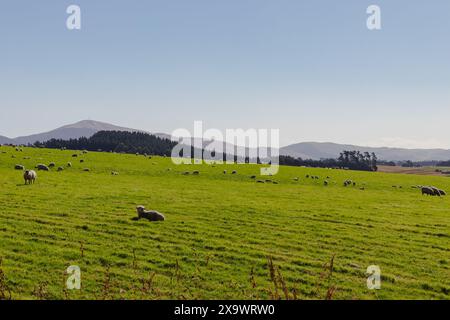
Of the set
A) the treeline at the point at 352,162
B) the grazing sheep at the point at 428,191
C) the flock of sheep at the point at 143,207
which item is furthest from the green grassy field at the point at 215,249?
the treeline at the point at 352,162

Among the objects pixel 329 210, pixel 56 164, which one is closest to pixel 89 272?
pixel 329 210

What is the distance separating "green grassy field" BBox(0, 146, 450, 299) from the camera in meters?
12.7

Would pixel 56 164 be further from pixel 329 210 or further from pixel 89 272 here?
pixel 89 272

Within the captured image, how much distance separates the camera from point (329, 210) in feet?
99.5

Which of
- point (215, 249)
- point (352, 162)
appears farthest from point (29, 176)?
point (352, 162)

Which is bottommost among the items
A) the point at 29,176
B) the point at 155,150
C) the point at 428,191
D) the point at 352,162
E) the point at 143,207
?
the point at 428,191

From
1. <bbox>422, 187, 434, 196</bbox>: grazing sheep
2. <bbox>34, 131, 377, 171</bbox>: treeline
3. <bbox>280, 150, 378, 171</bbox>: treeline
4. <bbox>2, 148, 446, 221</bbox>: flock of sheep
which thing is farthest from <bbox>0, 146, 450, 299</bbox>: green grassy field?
<bbox>280, 150, 378, 171</bbox>: treeline

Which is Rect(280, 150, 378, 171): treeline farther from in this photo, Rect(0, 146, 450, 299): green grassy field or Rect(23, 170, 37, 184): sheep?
Rect(0, 146, 450, 299): green grassy field

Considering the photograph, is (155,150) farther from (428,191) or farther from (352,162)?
(428,191)

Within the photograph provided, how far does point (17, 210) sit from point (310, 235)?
18.7 metres

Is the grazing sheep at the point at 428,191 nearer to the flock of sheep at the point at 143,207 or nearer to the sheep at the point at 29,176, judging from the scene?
the flock of sheep at the point at 143,207

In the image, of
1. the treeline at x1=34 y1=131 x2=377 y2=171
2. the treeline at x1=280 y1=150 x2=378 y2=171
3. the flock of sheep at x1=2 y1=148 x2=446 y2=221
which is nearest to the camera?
the flock of sheep at x1=2 y1=148 x2=446 y2=221

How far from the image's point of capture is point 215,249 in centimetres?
1747
